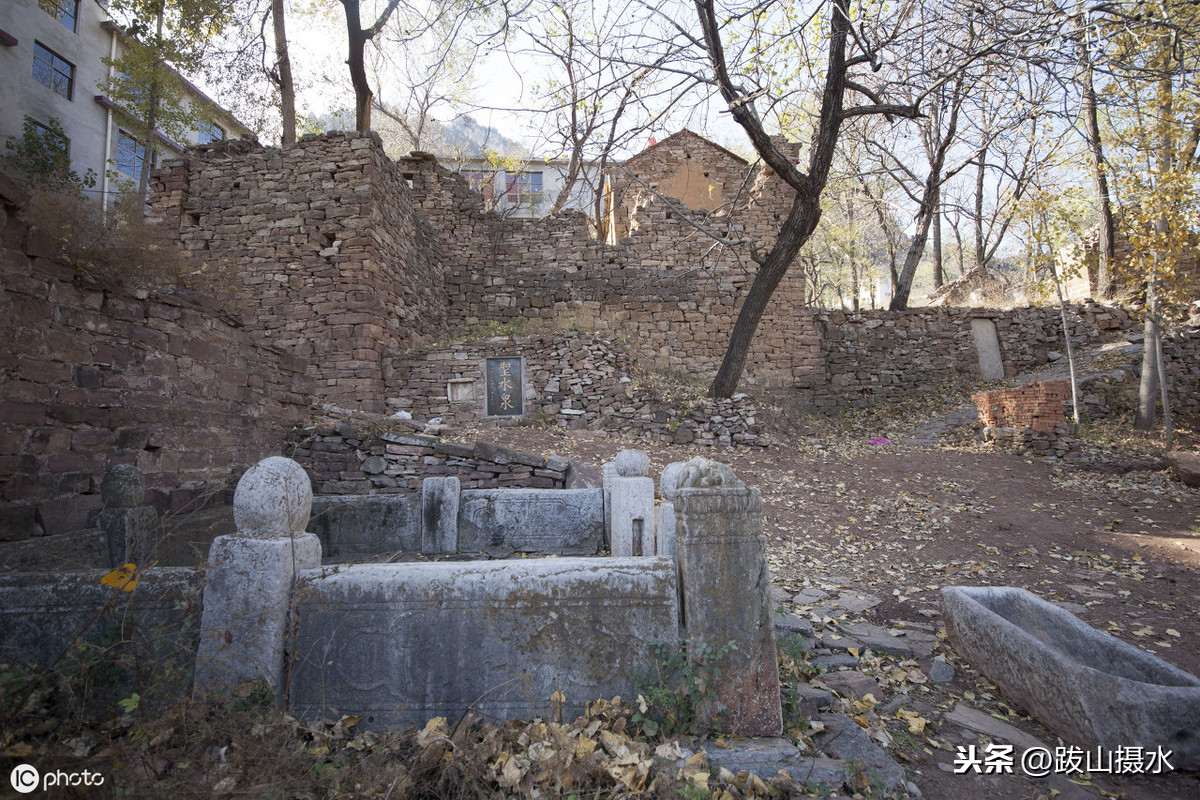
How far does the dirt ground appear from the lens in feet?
8.65

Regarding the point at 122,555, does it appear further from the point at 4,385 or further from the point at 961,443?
the point at 961,443

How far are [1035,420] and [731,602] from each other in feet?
31.6

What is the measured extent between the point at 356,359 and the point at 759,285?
7458mm

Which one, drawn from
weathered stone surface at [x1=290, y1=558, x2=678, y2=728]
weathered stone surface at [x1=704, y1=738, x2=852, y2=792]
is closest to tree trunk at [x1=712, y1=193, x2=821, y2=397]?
weathered stone surface at [x1=290, y1=558, x2=678, y2=728]

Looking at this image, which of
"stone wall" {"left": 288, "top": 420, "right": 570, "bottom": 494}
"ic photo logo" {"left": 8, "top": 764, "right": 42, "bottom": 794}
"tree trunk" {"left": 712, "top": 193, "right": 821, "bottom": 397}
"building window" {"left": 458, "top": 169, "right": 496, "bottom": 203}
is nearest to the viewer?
"ic photo logo" {"left": 8, "top": 764, "right": 42, "bottom": 794}

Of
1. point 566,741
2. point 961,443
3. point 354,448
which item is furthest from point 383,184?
point 961,443

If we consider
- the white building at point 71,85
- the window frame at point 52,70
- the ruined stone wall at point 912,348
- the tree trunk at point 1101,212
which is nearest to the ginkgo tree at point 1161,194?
the tree trunk at point 1101,212

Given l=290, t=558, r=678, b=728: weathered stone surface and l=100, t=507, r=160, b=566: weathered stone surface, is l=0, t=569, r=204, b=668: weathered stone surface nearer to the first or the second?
l=290, t=558, r=678, b=728: weathered stone surface

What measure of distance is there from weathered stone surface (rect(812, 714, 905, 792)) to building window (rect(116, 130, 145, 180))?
2340 cm

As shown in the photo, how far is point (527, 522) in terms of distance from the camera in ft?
15.4

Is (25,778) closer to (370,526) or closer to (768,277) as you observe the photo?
(370,526)

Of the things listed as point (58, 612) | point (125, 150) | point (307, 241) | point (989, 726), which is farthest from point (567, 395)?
point (125, 150)

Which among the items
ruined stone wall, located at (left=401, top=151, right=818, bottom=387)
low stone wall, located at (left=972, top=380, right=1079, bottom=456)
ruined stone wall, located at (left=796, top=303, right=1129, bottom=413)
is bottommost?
low stone wall, located at (left=972, top=380, right=1079, bottom=456)

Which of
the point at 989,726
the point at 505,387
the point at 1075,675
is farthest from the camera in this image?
the point at 505,387
